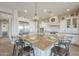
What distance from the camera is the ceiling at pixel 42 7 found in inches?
100

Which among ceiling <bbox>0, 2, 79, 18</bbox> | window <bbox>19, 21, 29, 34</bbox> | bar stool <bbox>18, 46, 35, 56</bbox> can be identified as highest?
ceiling <bbox>0, 2, 79, 18</bbox>

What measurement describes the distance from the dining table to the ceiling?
40cm

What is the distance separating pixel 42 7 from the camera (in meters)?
2.58

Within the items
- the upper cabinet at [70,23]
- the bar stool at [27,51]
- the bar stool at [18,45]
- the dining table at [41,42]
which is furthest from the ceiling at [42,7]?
the bar stool at [27,51]

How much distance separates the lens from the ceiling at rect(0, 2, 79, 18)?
254cm

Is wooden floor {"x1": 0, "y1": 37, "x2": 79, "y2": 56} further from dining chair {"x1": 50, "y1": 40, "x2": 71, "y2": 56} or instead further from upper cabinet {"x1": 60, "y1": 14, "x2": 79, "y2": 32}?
upper cabinet {"x1": 60, "y1": 14, "x2": 79, "y2": 32}

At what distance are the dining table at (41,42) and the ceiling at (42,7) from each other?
403mm

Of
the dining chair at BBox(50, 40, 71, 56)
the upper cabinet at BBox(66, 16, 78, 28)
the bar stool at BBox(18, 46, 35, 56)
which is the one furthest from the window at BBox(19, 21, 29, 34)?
the upper cabinet at BBox(66, 16, 78, 28)

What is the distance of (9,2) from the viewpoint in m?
2.58

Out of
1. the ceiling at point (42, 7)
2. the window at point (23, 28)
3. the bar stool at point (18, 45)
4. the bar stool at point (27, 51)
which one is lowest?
the bar stool at point (27, 51)

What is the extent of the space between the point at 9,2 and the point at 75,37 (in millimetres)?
1411

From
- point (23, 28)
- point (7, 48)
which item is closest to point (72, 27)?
point (23, 28)

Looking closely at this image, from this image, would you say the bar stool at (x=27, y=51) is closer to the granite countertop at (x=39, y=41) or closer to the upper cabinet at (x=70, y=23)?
the granite countertop at (x=39, y=41)

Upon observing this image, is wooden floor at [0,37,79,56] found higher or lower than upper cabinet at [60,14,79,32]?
lower
